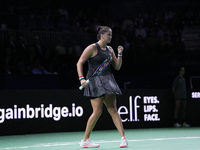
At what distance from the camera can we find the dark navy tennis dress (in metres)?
6.25

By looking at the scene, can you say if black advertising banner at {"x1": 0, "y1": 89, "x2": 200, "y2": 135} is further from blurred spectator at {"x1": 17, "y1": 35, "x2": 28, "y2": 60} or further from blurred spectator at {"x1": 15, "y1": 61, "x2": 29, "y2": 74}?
blurred spectator at {"x1": 17, "y1": 35, "x2": 28, "y2": 60}

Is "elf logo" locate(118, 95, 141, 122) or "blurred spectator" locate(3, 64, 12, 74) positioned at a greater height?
"blurred spectator" locate(3, 64, 12, 74)

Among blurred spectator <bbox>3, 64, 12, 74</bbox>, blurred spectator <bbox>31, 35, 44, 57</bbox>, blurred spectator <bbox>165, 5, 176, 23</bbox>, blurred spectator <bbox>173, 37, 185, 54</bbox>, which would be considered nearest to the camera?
blurred spectator <bbox>3, 64, 12, 74</bbox>

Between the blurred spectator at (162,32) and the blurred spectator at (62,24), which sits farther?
the blurred spectator at (162,32)

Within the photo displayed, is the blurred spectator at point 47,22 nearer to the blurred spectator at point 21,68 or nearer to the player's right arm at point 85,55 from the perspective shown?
the blurred spectator at point 21,68

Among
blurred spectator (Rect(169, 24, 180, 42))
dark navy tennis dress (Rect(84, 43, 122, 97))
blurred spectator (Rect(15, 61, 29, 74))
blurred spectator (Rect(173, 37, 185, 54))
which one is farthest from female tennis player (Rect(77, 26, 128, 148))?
blurred spectator (Rect(169, 24, 180, 42))

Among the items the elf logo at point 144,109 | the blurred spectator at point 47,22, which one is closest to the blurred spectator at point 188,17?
the blurred spectator at point 47,22

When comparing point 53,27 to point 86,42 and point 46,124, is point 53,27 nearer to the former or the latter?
point 86,42

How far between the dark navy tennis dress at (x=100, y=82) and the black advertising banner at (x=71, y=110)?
3712mm

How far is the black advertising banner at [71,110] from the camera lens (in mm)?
9555

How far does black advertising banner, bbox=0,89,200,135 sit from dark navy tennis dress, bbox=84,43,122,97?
3.71 meters

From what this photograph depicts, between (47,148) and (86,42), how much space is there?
838 centimetres

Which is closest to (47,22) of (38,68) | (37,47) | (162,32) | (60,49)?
(60,49)

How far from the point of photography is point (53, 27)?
52.1ft
